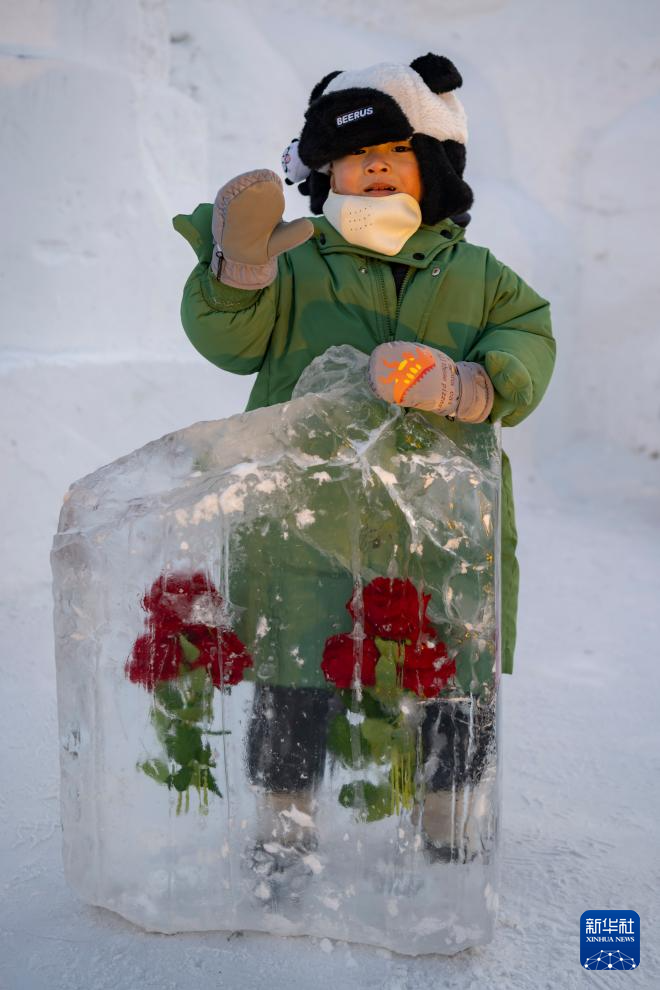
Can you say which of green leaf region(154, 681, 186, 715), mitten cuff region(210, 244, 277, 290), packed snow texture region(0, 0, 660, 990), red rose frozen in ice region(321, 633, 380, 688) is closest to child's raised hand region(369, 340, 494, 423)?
mitten cuff region(210, 244, 277, 290)

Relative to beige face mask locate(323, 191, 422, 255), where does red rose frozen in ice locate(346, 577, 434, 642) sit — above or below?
below

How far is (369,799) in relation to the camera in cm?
95

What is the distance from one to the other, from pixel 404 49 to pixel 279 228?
2527 millimetres

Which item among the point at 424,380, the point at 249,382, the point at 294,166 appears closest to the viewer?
the point at 424,380

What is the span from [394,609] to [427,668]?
7cm

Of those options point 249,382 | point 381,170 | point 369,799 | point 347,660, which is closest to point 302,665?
point 347,660

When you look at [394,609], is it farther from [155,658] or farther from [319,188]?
[319,188]

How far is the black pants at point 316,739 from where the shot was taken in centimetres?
95

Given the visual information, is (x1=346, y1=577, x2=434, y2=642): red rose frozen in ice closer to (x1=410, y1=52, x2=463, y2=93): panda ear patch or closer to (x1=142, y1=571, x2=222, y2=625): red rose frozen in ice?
(x1=142, y1=571, x2=222, y2=625): red rose frozen in ice

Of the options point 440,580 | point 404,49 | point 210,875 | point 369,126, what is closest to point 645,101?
point 404,49

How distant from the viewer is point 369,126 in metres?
1.03

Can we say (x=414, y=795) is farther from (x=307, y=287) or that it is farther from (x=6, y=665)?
(x=6, y=665)

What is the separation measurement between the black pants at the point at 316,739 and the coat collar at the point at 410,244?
1.50 ft

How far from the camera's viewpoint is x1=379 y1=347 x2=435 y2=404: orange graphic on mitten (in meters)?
0.91
